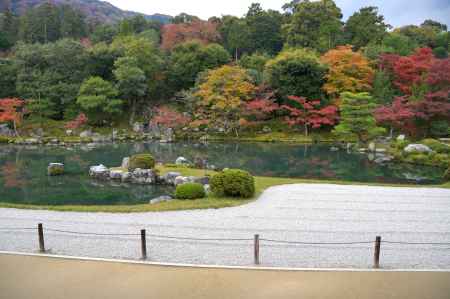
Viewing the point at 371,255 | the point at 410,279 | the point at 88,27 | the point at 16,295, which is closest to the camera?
the point at 16,295

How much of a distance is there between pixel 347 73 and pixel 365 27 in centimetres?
1301

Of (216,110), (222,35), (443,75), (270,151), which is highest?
(222,35)

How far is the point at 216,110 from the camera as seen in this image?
1339 inches

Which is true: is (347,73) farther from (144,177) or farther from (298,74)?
(144,177)

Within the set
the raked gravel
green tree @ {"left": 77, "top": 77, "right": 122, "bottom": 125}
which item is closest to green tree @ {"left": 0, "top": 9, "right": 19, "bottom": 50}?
green tree @ {"left": 77, "top": 77, "right": 122, "bottom": 125}

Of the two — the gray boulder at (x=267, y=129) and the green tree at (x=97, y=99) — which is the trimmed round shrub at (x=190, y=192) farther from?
the green tree at (x=97, y=99)

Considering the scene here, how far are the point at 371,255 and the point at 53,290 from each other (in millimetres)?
5558

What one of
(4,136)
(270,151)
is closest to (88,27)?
(4,136)

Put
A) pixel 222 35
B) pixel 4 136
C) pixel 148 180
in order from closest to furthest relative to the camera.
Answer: pixel 148 180 → pixel 4 136 → pixel 222 35

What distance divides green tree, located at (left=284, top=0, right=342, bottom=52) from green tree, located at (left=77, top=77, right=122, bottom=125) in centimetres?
2178

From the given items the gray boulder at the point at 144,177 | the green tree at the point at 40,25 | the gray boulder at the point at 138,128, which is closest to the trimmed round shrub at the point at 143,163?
the gray boulder at the point at 144,177

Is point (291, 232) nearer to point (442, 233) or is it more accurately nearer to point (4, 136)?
point (442, 233)

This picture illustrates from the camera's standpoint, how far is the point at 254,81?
3566 centimetres

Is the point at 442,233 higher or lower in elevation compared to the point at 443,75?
lower
